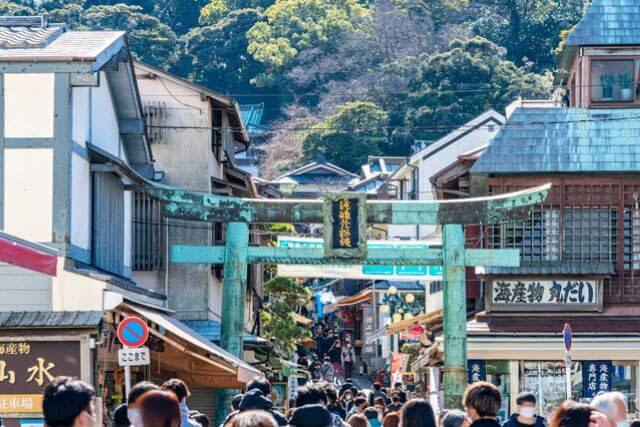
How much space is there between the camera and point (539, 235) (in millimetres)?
28609

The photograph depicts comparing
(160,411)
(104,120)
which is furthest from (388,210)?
(160,411)

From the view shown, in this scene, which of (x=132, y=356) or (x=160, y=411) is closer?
(x=160, y=411)

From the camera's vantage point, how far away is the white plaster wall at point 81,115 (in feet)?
61.4

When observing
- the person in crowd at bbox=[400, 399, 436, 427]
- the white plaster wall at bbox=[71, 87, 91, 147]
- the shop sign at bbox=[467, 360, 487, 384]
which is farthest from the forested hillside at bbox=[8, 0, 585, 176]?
the person in crowd at bbox=[400, 399, 436, 427]

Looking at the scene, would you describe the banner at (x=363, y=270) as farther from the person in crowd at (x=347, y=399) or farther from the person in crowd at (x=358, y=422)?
the person in crowd at (x=358, y=422)

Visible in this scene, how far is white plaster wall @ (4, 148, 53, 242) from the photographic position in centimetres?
1817

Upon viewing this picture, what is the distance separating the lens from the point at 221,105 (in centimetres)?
2883

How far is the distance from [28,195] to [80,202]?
1117 millimetres

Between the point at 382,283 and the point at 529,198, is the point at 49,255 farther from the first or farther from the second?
the point at 382,283

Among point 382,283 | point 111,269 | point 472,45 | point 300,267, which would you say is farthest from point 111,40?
point 472,45

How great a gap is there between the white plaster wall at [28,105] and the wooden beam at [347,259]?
728 cm

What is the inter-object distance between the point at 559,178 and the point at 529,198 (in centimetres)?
326

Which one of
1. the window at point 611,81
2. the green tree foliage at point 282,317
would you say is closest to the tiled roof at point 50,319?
the window at point 611,81

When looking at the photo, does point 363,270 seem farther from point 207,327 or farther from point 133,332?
point 133,332
